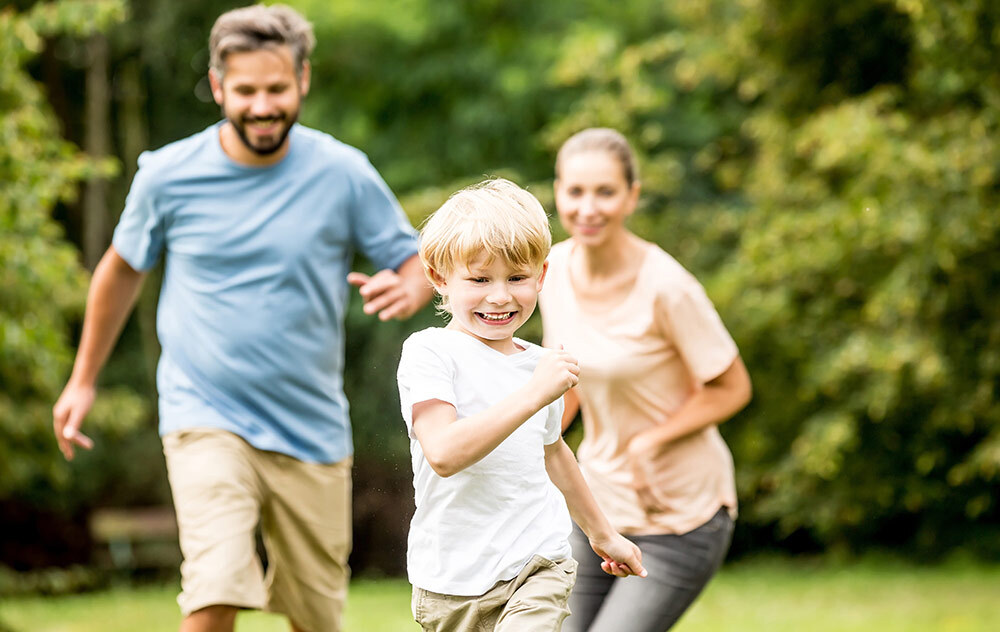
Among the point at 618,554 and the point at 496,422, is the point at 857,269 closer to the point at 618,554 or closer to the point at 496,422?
the point at 618,554

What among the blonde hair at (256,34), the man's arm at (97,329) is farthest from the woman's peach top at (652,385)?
the man's arm at (97,329)

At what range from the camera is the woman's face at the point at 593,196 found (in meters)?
4.11

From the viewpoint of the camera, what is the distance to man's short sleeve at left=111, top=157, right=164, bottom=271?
14.4 feet

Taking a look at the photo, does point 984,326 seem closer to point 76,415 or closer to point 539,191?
point 539,191

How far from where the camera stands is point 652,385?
401 centimetres

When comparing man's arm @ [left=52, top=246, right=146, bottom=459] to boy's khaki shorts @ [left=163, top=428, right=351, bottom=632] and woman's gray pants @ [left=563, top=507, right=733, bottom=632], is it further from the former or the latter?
woman's gray pants @ [left=563, top=507, right=733, bottom=632]

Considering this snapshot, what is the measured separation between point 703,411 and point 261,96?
5.72 feet

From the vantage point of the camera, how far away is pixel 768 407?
47.1 feet

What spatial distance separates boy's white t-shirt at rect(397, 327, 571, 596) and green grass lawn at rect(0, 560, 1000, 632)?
6.98 metres

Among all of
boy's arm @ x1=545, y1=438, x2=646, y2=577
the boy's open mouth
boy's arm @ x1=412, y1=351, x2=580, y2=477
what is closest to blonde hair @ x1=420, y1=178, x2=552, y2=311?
Result: the boy's open mouth

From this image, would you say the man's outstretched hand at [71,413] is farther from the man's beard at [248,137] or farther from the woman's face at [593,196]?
the woman's face at [593,196]

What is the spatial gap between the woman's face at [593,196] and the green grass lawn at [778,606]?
5.96m

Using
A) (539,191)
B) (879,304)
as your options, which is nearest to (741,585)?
(879,304)

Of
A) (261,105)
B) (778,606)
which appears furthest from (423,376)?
(778,606)
